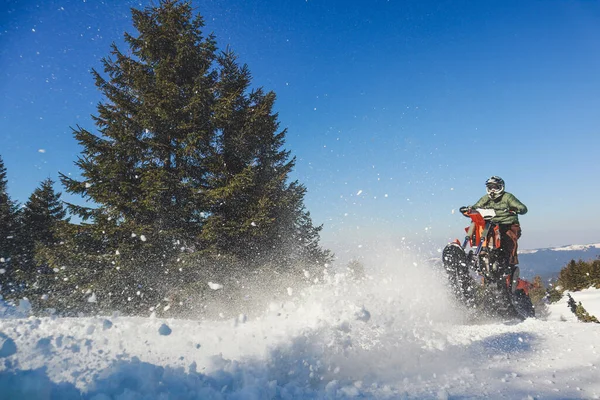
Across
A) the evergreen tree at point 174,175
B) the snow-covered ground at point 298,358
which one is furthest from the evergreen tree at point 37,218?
the snow-covered ground at point 298,358

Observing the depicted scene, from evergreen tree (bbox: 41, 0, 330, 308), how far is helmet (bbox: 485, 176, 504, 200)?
5.36 m

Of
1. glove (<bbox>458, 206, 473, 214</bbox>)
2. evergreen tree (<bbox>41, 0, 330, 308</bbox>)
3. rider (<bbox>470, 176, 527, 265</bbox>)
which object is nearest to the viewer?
rider (<bbox>470, 176, 527, 265</bbox>)

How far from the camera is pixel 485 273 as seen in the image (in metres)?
6.25

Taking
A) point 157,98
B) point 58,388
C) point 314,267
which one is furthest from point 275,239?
point 58,388

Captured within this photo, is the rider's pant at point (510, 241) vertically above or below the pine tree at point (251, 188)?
below

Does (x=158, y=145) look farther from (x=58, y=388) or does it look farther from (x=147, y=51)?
(x=58, y=388)

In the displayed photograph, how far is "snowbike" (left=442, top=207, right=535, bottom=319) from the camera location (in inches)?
241

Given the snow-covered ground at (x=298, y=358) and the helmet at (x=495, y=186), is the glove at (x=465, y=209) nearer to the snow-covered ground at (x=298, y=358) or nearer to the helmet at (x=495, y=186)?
the helmet at (x=495, y=186)

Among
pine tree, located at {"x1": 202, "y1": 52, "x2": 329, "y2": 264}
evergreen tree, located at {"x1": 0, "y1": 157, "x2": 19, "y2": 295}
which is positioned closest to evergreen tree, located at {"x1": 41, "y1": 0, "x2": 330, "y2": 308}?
pine tree, located at {"x1": 202, "y1": 52, "x2": 329, "y2": 264}

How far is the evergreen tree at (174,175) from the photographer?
28.8ft

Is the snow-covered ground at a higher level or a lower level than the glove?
lower

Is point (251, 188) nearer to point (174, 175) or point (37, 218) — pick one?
point (174, 175)

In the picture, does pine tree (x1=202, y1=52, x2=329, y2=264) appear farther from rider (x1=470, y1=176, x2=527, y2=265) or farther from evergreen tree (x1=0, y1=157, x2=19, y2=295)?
evergreen tree (x1=0, y1=157, x2=19, y2=295)

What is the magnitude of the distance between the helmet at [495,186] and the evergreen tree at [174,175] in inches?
211
